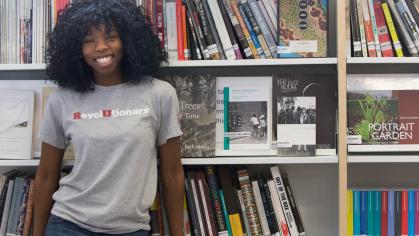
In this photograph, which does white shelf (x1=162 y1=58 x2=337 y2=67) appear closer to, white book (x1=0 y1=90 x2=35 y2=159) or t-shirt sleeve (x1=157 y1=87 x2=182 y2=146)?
t-shirt sleeve (x1=157 y1=87 x2=182 y2=146)

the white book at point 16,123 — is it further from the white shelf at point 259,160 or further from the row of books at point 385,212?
the row of books at point 385,212

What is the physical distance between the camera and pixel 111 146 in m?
1.15

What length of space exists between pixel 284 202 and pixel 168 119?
51 centimetres

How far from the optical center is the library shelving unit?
51.4 inches

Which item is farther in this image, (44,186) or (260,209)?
(260,209)

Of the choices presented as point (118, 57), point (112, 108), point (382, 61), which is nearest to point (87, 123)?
point (112, 108)

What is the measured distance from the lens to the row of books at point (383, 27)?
53.1 inches

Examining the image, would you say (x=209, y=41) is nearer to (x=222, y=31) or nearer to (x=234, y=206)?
(x=222, y=31)

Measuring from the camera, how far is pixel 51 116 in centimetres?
123

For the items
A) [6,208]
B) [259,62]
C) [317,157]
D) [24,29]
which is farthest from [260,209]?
[24,29]

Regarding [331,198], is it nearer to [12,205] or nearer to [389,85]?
[389,85]

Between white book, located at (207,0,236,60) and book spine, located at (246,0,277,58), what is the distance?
0.36 ft

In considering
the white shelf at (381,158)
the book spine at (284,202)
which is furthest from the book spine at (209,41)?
the white shelf at (381,158)

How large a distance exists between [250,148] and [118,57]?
0.52 meters
